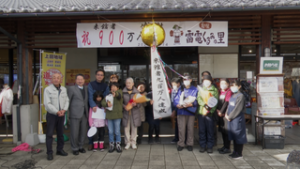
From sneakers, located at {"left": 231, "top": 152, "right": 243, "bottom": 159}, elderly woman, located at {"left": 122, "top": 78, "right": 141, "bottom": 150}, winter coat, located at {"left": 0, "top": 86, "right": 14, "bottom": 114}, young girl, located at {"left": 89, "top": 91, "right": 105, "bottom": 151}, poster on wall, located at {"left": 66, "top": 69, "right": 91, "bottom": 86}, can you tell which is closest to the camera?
sneakers, located at {"left": 231, "top": 152, "right": 243, "bottom": 159}

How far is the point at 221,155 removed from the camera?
5.09 metres

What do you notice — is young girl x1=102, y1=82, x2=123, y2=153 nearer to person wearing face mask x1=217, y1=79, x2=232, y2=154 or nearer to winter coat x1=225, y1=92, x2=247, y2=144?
person wearing face mask x1=217, y1=79, x2=232, y2=154

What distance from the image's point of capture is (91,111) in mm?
5430

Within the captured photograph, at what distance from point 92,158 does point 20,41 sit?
12.7 feet

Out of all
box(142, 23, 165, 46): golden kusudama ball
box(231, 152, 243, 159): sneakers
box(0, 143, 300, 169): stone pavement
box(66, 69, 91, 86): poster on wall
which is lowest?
box(0, 143, 300, 169): stone pavement

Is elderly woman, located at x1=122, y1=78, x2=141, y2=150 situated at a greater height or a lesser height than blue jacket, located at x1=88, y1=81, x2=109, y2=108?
lesser

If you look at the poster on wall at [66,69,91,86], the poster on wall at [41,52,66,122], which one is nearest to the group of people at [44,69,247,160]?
the poster on wall at [41,52,66,122]

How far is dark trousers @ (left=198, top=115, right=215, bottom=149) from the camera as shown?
17.0 ft

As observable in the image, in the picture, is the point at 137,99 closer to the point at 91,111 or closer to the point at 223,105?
the point at 91,111

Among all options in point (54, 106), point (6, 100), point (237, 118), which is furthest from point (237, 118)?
point (6, 100)

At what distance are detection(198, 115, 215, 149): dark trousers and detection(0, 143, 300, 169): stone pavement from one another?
25 centimetres

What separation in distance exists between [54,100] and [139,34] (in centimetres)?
268

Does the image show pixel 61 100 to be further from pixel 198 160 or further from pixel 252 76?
pixel 252 76

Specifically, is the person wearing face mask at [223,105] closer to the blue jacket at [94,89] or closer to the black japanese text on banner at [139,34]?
the black japanese text on banner at [139,34]
